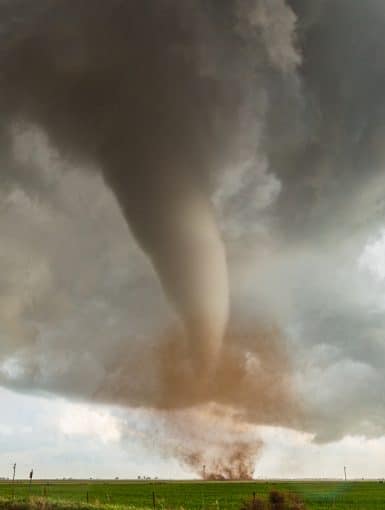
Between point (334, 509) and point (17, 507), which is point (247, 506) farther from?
point (334, 509)

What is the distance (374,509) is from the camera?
57219 millimetres

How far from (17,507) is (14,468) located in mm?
82540

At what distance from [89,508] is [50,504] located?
369cm

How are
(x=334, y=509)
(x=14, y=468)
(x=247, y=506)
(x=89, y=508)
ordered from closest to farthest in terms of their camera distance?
(x=247, y=506) → (x=89, y=508) → (x=334, y=509) → (x=14, y=468)

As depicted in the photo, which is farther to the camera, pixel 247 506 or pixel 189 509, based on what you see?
pixel 189 509

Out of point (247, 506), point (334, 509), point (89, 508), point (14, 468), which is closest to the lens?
point (247, 506)

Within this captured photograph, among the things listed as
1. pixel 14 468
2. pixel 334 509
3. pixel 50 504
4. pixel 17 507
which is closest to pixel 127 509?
pixel 50 504

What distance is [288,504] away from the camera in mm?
34281

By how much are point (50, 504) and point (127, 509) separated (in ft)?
19.4

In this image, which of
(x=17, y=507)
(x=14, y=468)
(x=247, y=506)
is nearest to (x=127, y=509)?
(x=17, y=507)

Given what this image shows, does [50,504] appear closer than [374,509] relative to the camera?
Yes

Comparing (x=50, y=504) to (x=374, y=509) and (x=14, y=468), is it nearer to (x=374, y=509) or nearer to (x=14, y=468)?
(x=374, y=509)

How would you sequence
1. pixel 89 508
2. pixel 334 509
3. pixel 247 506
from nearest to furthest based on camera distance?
pixel 247 506 → pixel 89 508 → pixel 334 509

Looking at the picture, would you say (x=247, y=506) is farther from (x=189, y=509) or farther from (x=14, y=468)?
(x=14, y=468)
